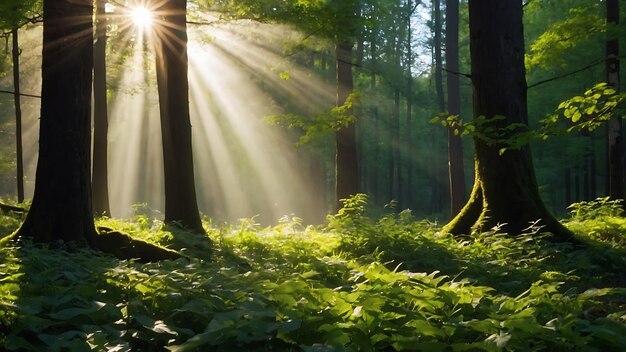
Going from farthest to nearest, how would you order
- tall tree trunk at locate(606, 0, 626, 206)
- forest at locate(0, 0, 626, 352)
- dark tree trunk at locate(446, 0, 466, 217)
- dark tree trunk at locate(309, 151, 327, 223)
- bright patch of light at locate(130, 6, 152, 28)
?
1. dark tree trunk at locate(309, 151, 327, 223)
2. dark tree trunk at locate(446, 0, 466, 217)
3. tall tree trunk at locate(606, 0, 626, 206)
4. bright patch of light at locate(130, 6, 152, 28)
5. forest at locate(0, 0, 626, 352)

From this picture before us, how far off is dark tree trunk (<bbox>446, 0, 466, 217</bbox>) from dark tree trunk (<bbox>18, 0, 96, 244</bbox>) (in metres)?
13.2

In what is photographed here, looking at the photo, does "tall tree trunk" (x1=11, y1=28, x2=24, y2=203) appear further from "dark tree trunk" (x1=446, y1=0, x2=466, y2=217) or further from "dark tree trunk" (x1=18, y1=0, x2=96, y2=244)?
"dark tree trunk" (x1=446, y1=0, x2=466, y2=217)

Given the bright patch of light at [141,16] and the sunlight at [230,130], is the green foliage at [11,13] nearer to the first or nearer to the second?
the bright patch of light at [141,16]

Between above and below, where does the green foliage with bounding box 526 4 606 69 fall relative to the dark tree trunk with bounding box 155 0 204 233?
above

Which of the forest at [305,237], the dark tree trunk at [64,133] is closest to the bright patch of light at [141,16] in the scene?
the forest at [305,237]

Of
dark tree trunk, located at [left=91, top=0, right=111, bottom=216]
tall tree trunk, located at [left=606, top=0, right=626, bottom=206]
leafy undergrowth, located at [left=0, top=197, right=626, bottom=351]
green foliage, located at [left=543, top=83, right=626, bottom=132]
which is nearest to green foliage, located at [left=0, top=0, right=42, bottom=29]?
dark tree trunk, located at [left=91, top=0, right=111, bottom=216]

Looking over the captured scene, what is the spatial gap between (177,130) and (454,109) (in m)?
11.7

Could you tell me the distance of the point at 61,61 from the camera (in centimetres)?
736

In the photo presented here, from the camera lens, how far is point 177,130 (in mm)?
10500

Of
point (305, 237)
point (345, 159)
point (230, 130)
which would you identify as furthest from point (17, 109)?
point (230, 130)

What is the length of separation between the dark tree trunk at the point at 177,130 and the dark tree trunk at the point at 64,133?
2.91 meters

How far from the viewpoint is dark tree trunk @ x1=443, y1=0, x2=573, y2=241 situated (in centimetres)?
873

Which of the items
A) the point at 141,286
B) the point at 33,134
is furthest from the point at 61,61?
the point at 33,134

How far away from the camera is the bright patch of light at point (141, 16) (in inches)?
458
